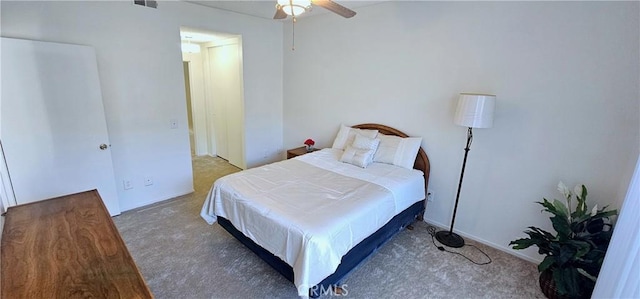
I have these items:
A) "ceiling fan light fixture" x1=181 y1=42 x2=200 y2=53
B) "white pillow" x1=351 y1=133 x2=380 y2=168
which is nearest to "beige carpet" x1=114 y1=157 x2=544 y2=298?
"white pillow" x1=351 y1=133 x2=380 y2=168

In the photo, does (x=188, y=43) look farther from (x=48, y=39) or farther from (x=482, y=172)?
(x=482, y=172)

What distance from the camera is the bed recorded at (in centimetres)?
175

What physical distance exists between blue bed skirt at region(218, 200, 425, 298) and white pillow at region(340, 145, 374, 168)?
670 mm

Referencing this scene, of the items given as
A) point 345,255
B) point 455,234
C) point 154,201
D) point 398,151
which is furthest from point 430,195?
point 154,201

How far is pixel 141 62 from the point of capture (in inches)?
120

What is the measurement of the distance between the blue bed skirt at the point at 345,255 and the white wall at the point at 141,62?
1512 mm

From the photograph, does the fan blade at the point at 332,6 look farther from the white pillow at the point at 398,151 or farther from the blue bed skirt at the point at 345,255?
the blue bed skirt at the point at 345,255

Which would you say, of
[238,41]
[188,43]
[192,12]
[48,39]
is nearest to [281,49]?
[238,41]

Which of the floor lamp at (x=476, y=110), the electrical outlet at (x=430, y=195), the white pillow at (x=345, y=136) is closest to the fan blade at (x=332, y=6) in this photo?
the floor lamp at (x=476, y=110)

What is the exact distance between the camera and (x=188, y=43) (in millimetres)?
4969

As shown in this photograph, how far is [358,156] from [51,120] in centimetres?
304

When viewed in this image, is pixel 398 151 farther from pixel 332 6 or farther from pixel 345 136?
pixel 332 6

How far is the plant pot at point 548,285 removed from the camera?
2014 millimetres

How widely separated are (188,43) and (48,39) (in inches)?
104
